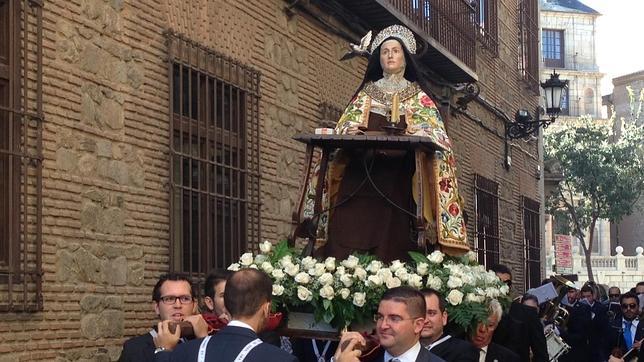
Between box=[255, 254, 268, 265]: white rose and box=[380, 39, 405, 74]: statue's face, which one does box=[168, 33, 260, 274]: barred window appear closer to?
box=[380, 39, 405, 74]: statue's face

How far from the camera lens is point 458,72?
62.4 feet

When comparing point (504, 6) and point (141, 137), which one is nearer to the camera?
point (141, 137)

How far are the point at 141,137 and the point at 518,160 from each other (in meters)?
16.4

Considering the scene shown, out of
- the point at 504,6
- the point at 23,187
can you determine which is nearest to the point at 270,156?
the point at 23,187

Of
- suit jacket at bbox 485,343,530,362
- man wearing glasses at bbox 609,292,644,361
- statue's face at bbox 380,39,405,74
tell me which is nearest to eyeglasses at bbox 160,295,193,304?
suit jacket at bbox 485,343,530,362

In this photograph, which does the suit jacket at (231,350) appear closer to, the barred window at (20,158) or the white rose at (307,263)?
the white rose at (307,263)

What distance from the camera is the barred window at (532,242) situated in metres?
26.0

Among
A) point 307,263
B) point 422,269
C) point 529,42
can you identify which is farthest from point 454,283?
point 529,42

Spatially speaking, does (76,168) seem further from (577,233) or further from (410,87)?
(577,233)

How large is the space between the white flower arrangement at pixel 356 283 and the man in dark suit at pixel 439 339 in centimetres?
48

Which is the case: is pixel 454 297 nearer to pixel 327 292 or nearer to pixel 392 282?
pixel 392 282

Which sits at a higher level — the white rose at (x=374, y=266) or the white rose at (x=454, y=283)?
the white rose at (x=374, y=266)

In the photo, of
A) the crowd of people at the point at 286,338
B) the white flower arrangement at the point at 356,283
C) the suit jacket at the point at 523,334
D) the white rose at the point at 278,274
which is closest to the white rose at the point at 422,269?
the white flower arrangement at the point at 356,283

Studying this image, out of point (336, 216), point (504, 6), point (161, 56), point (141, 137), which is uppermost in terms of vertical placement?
point (504, 6)
